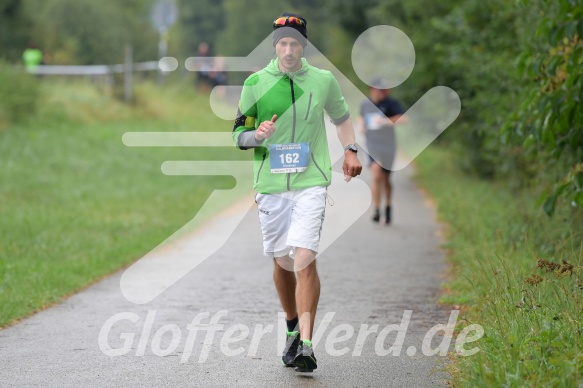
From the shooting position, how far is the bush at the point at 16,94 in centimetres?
2450

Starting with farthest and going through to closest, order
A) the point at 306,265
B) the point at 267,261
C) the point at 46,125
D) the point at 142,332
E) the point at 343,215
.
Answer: the point at 46,125 → the point at 343,215 → the point at 267,261 → the point at 142,332 → the point at 306,265

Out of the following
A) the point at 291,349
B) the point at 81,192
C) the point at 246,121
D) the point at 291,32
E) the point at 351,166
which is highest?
the point at 291,32

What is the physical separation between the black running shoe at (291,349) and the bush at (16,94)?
1807 cm

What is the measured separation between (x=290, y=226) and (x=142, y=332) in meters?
1.66

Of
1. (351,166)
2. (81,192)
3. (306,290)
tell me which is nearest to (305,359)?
(306,290)

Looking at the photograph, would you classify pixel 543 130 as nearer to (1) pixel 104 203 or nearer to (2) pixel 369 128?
(2) pixel 369 128

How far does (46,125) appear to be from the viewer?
2589cm

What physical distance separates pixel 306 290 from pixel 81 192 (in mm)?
11181

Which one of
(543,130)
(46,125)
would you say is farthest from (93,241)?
(46,125)

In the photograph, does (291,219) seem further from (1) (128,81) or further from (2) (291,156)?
(1) (128,81)

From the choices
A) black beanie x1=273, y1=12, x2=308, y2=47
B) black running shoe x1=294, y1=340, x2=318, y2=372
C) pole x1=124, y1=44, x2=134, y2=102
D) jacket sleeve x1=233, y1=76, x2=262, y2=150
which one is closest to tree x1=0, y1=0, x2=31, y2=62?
pole x1=124, y1=44, x2=134, y2=102

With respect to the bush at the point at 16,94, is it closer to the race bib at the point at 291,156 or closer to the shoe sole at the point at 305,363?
the race bib at the point at 291,156

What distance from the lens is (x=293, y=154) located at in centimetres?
676

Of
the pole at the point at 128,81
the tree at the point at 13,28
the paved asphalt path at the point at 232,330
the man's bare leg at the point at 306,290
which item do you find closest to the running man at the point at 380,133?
the paved asphalt path at the point at 232,330
